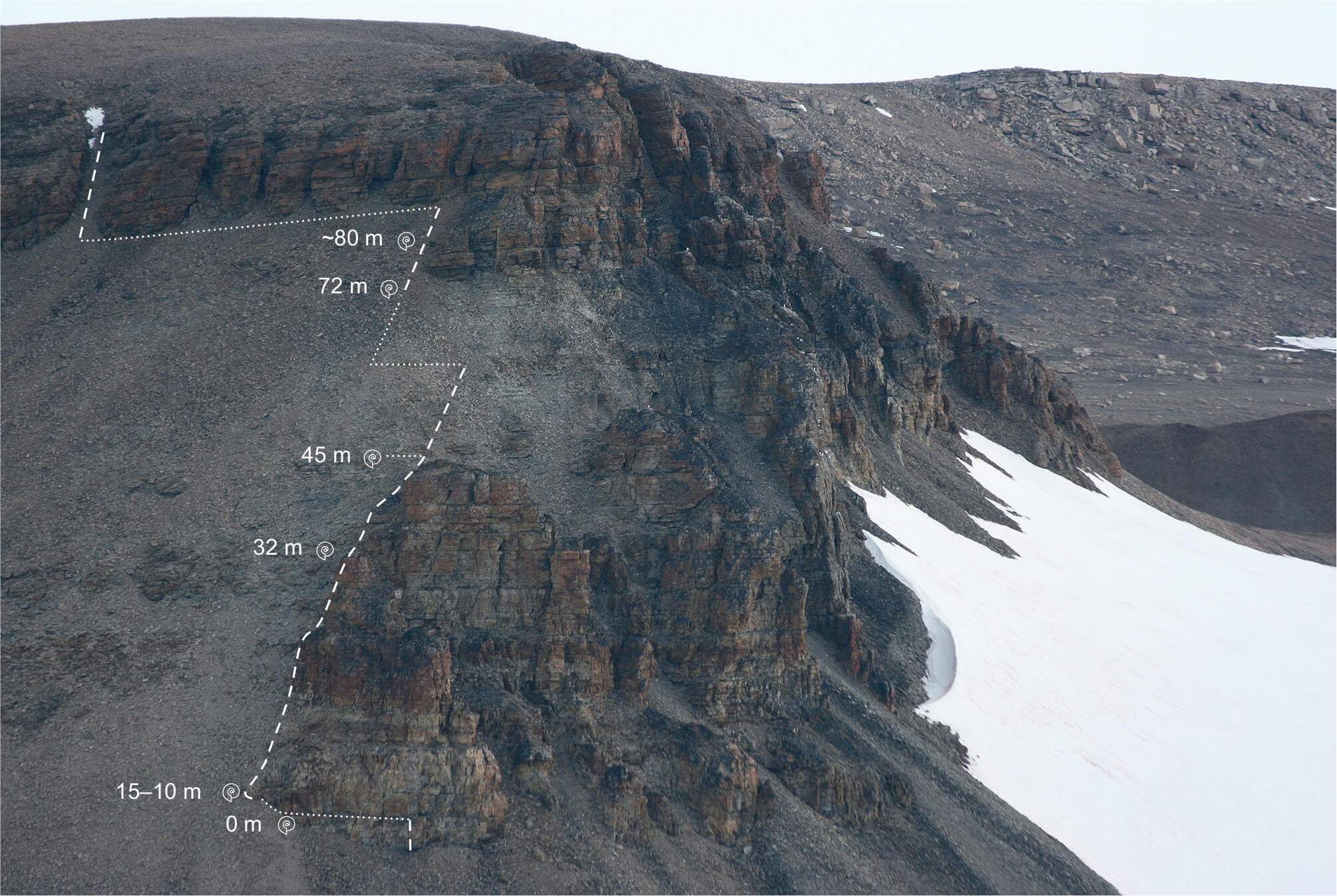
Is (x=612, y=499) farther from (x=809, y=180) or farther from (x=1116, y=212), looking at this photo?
(x=1116, y=212)

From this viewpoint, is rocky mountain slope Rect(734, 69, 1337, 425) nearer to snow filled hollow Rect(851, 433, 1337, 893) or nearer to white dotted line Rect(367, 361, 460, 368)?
snow filled hollow Rect(851, 433, 1337, 893)

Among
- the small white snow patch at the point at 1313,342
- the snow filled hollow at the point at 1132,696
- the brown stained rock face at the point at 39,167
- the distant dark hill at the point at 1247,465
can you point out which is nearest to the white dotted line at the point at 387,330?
the brown stained rock face at the point at 39,167

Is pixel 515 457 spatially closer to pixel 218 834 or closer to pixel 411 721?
pixel 411 721

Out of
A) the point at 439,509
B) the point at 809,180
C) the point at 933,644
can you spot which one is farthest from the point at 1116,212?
the point at 439,509

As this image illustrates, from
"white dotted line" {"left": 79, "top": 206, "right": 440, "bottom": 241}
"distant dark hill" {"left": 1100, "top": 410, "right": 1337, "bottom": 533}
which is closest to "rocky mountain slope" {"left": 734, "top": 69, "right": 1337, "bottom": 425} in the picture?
"distant dark hill" {"left": 1100, "top": 410, "right": 1337, "bottom": 533}

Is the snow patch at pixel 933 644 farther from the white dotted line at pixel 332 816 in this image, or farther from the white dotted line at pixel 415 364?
the white dotted line at pixel 332 816

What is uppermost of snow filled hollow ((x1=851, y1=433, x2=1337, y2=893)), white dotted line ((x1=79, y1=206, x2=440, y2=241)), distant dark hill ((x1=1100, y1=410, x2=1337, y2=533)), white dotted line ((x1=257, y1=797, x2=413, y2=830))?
white dotted line ((x1=79, y1=206, x2=440, y2=241))

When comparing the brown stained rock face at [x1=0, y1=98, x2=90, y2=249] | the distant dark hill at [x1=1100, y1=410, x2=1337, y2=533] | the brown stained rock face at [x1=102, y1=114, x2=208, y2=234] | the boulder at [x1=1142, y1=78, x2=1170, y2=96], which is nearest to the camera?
the brown stained rock face at [x1=0, y1=98, x2=90, y2=249]
